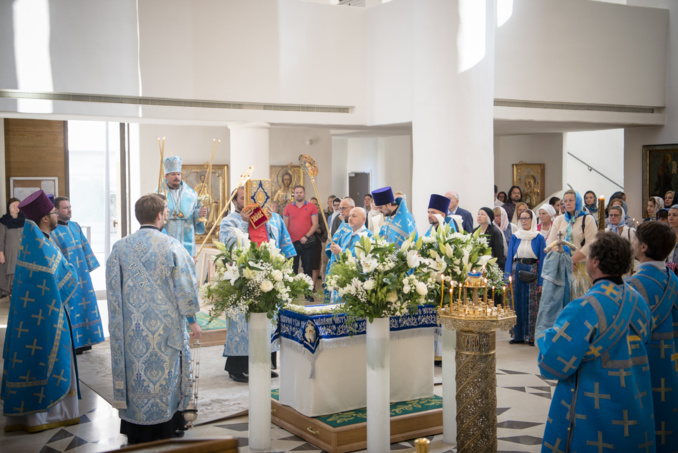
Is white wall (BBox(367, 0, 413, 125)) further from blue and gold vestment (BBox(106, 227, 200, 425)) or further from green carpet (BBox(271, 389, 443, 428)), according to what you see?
blue and gold vestment (BBox(106, 227, 200, 425))

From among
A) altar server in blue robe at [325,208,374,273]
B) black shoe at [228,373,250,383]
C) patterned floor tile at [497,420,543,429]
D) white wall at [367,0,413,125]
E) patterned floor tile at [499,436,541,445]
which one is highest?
white wall at [367,0,413,125]

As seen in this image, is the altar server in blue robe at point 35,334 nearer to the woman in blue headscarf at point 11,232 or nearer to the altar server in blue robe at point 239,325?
the altar server in blue robe at point 239,325

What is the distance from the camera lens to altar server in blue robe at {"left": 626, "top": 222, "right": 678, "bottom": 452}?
167 inches

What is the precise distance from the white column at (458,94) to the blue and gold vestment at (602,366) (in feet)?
21.4

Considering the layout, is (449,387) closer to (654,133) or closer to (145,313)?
(145,313)

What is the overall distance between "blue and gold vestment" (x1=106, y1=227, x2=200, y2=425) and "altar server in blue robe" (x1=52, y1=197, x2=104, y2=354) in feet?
7.14

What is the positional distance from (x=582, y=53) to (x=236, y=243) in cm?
858

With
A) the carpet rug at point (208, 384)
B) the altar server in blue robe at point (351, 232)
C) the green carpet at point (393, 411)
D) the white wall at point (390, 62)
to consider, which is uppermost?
the white wall at point (390, 62)

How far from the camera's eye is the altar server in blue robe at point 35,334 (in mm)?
5656

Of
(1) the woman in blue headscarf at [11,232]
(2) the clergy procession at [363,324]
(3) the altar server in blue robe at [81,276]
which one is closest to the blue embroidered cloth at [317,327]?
(2) the clergy procession at [363,324]

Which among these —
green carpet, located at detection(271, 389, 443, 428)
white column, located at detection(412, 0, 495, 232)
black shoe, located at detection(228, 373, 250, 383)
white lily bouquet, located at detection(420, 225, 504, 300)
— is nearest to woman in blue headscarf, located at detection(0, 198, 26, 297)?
black shoe, located at detection(228, 373, 250, 383)

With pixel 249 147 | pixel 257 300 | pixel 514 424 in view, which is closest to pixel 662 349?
pixel 514 424

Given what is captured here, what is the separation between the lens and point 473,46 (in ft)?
33.3

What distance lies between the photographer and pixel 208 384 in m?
7.24
